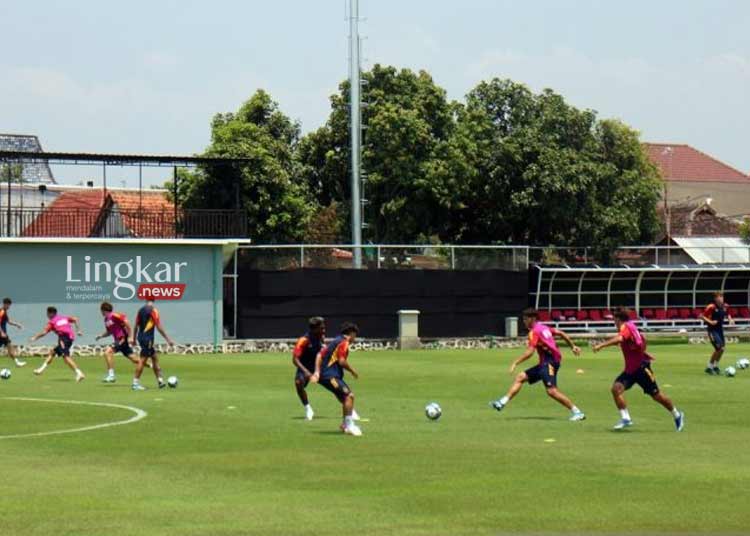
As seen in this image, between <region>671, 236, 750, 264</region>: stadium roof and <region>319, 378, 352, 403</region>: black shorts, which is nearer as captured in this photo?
<region>319, 378, 352, 403</region>: black shorts

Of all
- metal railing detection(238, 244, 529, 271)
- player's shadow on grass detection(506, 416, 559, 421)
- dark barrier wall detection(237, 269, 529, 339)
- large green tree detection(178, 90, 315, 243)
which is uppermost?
large green tree detection(178, 90, 315, 243)

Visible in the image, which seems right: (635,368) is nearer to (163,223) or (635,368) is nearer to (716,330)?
(716,330)

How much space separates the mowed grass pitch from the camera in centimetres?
1456

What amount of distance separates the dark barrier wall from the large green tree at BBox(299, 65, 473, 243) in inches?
274

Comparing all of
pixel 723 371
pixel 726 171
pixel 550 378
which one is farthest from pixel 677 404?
pixel 726 171

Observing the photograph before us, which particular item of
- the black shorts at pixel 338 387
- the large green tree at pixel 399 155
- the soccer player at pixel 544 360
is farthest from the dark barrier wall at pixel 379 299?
the black shorts at pixel 338 387

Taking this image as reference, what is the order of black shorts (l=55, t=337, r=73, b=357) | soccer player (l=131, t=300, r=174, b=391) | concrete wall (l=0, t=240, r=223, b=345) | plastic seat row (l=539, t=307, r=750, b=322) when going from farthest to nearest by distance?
plastic seat row (l=539, t=307, r=750, b=322) < concrete wall (l=0, t=240, r=223, b=345) < black shorts (l=55, t=337, r=73, b=357) < soccer player (l=131, t=300, r=174, b=391)

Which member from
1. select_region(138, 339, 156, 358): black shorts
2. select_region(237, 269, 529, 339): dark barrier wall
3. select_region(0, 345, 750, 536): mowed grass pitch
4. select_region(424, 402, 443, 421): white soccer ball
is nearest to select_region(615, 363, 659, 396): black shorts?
select_region(0, 345, 750, 536): mowed grass pitch

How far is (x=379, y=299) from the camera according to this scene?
64.5m

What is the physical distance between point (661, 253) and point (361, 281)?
101 ft

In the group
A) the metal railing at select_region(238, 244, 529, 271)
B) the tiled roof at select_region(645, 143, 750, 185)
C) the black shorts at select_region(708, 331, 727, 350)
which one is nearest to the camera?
the black shorts at select_region(708, 331, 727, 350)

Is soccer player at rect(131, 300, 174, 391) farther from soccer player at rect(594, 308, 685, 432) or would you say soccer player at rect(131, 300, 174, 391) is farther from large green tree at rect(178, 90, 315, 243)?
large green tree at rect(178, 90, 315, 243)

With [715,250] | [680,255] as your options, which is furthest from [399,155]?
[715,250]

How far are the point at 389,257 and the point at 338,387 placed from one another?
42.3m
